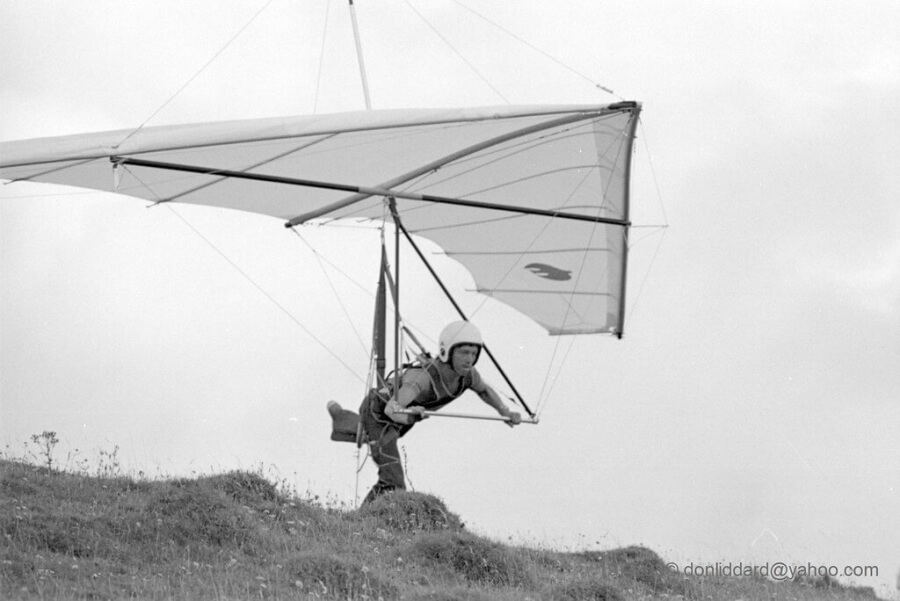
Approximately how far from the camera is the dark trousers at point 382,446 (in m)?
14.4

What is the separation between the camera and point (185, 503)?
39.4 ft

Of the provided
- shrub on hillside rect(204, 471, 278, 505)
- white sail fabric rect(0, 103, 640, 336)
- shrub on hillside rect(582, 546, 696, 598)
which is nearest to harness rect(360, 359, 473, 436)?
shrub on hillside rect(204, 471, 278, 505)

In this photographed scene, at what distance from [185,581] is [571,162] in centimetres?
694

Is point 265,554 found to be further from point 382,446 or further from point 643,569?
point 643,569

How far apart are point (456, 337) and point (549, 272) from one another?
10.5 feet

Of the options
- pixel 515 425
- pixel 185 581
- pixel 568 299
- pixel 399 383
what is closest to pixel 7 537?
pixel 185 581

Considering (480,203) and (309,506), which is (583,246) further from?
(309,506)

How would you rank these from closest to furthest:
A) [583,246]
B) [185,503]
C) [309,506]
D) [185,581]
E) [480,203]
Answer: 1. [185,581]
2. [185,503]
3. [309,506]
4. [480,203]
5. [583,246]

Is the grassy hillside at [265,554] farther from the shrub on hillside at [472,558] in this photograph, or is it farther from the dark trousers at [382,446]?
the dark trousers at [382,446]

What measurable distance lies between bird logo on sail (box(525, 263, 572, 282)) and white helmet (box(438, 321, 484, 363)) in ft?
9.50

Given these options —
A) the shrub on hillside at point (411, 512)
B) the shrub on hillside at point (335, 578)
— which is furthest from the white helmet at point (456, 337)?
the shrub on hillside at point (335, 578)

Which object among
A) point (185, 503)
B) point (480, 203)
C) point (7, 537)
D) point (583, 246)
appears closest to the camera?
point (7, 537)

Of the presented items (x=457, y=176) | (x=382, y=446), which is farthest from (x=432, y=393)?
(x=457, y=176)

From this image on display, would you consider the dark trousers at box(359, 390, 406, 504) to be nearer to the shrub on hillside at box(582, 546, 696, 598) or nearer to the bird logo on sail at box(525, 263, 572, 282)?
the shrub on hillside at box(582, 546, 696, 598)
